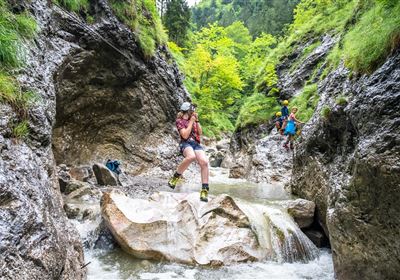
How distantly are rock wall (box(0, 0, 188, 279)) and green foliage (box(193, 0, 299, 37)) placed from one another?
3483 centimetres

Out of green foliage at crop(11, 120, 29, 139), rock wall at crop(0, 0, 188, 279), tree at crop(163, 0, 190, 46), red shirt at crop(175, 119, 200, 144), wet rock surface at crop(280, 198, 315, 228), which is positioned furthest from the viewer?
tree at crop(163, 0, 190, 46)

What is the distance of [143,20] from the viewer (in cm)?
1684

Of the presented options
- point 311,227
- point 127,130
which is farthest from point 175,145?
point 311,227

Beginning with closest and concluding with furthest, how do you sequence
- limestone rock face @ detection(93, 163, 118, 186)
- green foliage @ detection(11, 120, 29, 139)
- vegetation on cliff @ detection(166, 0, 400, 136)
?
green foliage @ detection(11, 120, 29, 139)
vegetation on cliff @ detection(166, 0, 400, 136)
limestone rock face @ detection(93, 163, 118, 186)

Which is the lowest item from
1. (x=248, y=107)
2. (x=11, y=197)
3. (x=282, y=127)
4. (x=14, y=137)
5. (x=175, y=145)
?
(x=11, y=197)

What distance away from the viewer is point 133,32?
50.9 ft

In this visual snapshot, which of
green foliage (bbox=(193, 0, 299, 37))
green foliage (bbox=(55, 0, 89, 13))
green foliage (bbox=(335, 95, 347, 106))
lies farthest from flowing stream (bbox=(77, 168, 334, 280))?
green foliage (bbox=(193, 0, 299, 37))

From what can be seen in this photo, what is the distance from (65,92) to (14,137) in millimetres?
9627

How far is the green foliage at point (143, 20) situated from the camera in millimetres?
14875

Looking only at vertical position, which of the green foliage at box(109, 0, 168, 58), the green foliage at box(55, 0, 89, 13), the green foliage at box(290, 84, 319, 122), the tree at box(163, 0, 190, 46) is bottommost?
the green foliage at box(290, 84, 319, 122)

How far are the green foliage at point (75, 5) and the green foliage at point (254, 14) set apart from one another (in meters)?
38.3

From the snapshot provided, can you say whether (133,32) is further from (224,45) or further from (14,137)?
(224,45)

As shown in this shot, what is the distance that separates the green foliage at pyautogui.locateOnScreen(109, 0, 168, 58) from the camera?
48.8ft

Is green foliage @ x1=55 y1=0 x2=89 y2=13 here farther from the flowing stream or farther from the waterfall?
the waterfall
